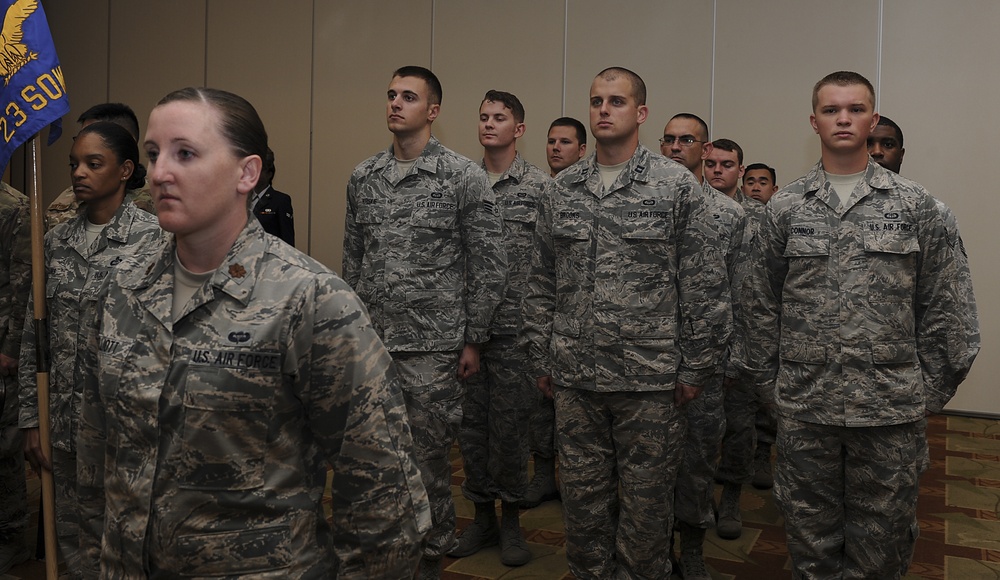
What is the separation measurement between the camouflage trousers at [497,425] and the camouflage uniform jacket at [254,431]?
226 cm

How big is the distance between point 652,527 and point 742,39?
4.68 metres

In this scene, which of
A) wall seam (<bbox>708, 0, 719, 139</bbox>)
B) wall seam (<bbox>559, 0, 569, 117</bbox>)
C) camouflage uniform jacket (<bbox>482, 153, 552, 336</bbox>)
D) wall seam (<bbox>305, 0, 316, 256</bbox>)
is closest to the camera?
camouflage uniform jacket (<bbox>482, 153, 552, 336</bbox>)

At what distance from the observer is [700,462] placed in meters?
3.39

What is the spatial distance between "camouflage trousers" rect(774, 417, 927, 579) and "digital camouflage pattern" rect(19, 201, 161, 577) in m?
2.10

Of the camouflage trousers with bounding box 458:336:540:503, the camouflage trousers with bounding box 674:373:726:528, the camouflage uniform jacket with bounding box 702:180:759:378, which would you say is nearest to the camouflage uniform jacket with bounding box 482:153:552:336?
the camouflage trousers with bounding box 458:336:540:503

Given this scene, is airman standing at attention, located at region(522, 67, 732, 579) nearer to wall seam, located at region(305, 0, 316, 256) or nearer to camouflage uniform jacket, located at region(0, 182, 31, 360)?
camouflage uniform jacket, located at region(0, 182, 31, 360)

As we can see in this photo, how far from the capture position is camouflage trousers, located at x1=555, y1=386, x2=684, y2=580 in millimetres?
2789

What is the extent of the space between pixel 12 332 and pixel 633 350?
7.44ft

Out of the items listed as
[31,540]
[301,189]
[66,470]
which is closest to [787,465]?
[66,470]

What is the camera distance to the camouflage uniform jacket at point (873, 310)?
8.59 feet

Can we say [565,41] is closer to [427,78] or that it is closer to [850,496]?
[427,78]

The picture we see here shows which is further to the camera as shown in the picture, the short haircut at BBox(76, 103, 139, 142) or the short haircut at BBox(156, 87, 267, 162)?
the short haircut at BBox(76, 103, 139, 142)

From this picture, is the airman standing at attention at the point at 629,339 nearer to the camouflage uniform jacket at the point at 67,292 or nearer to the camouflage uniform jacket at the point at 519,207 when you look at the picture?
the camouflage uniform jacket at the point at 67,292

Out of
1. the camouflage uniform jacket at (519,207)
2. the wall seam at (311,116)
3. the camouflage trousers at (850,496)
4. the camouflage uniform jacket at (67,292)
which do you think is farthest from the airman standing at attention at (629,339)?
the wall seam at (311,116)
